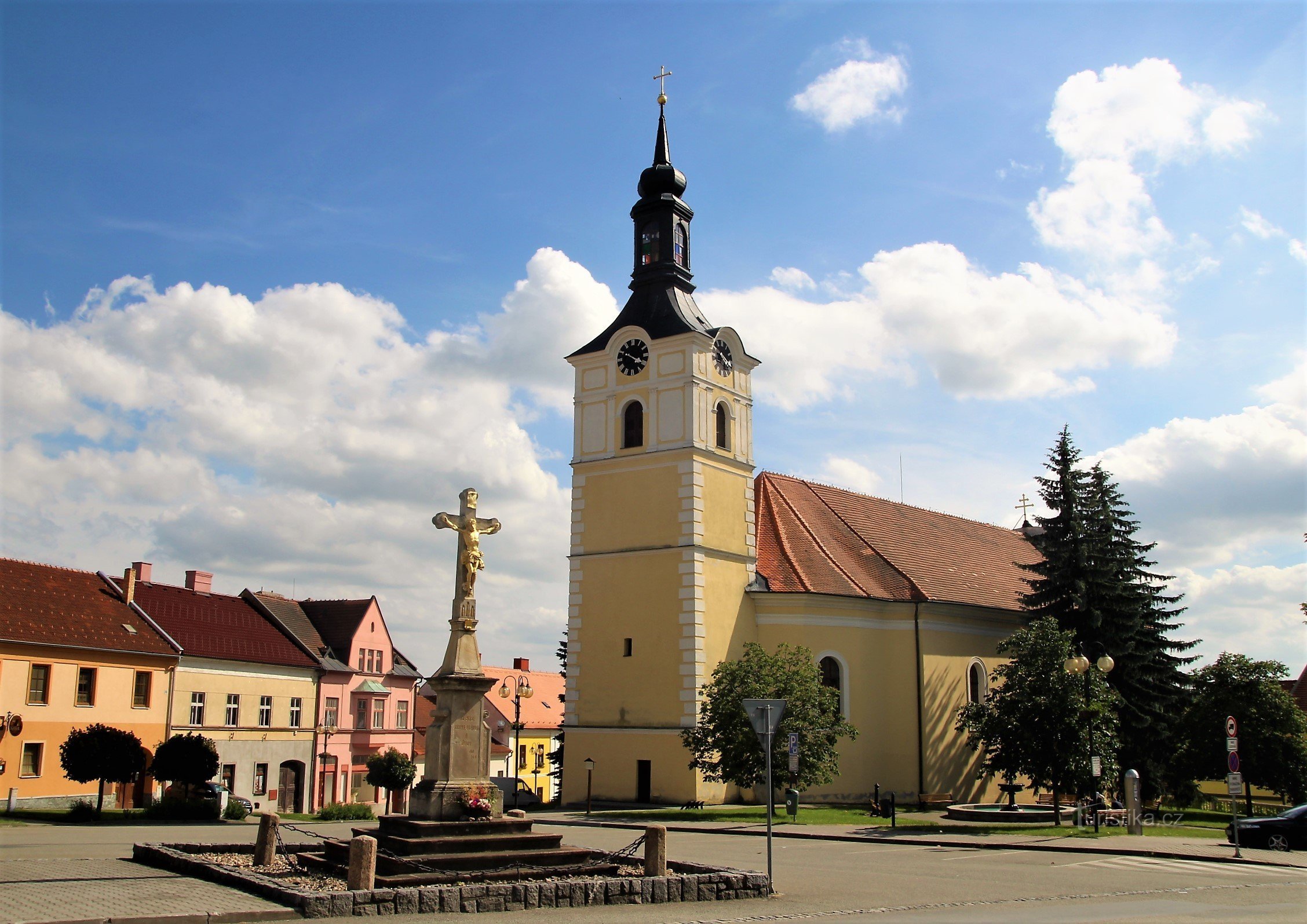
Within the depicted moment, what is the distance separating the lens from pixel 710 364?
33.4 meters

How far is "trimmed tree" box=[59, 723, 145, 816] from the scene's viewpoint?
88.3 feet

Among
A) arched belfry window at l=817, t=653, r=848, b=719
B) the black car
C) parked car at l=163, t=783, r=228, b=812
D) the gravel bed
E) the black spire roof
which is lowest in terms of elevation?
parked car at l=163, t=783, r=228, b=812

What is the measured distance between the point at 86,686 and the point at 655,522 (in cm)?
1901

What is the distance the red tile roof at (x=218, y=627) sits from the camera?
40094mm

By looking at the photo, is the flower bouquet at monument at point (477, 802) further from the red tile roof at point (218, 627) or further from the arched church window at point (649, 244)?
the red tile roof at point (218, 627)

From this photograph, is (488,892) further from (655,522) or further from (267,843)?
(655,522)

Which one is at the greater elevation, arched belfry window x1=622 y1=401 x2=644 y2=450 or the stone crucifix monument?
arched belfry window x1=622 y1=401 x2=644 y2=450

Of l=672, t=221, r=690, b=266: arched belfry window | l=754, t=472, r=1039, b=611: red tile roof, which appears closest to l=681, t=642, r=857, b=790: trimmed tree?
l=754, t=472, r=1039, b=611: red tile roof

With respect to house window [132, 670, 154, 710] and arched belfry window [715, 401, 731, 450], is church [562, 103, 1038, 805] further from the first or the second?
house window [132, 670, 154, 710]

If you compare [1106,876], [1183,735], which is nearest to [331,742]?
[1183,735]

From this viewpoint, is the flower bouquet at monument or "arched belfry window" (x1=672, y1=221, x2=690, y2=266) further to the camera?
"arched belfry window" (x1=672, y1=221, x2=690, y2=266)

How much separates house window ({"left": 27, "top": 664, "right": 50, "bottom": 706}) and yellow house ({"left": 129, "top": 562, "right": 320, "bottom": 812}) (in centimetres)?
559

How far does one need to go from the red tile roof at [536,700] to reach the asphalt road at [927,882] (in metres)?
44.3

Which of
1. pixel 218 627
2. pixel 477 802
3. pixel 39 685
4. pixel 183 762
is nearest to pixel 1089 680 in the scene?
pixel 477 802
